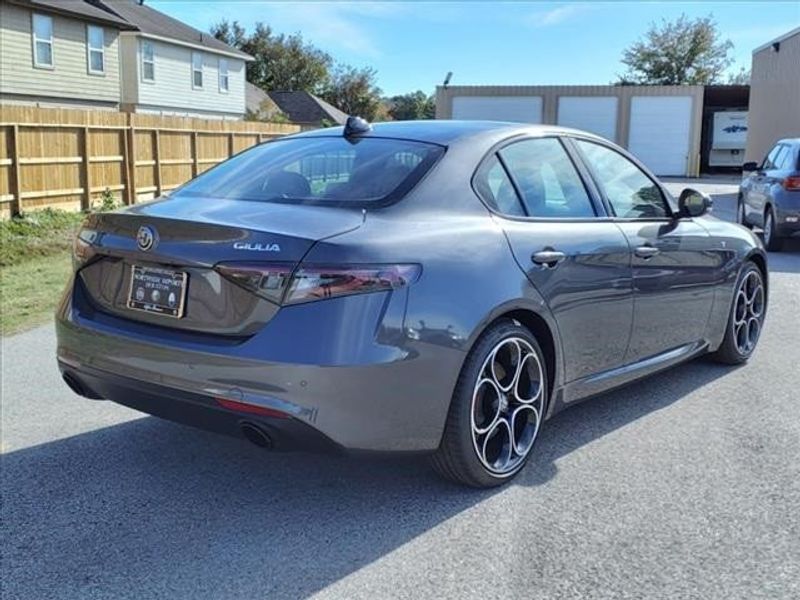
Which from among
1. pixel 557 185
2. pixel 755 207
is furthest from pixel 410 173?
pixel 755 207

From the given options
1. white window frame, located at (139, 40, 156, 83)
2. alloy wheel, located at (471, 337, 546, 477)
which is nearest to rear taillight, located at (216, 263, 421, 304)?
alloy wheel, located at (471, 337, 546, 477)

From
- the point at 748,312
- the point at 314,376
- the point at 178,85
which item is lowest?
the point at 748,312

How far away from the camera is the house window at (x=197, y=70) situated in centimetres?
3584

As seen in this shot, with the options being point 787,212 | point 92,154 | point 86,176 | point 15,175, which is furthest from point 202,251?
point 92,154

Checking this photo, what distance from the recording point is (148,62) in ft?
108

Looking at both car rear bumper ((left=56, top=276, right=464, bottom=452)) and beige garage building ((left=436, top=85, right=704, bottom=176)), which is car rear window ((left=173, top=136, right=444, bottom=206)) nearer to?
car rear bumper ((left=56, top=276, right=464, bottom=452))

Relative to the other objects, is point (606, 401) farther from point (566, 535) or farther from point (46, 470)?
point (46, 470)

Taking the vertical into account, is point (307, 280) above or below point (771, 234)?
above

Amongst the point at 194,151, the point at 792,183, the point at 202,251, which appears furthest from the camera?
the point at 194,151

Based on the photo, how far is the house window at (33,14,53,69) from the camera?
26438 millimetres

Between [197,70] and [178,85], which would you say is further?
[197,70]

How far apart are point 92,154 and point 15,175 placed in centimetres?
→ 263

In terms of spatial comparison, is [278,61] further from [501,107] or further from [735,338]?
[735,338]

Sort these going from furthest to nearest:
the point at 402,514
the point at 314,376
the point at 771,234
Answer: the point at 771,234 → the point at 402,514 → the point at 314,376
